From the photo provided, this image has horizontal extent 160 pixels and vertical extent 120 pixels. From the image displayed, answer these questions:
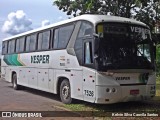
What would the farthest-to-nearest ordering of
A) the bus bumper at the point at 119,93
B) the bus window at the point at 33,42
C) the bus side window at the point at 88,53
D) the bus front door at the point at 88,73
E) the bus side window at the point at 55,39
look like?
the bus window at the point at 33,42, the bus side window at the point at 55,39, the bus side window at the point at 88,53, the bus front door at the point at 88,73, the bus bumper at the point at 119,93

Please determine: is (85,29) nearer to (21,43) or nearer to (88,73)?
(88,73)

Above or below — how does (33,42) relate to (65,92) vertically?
above

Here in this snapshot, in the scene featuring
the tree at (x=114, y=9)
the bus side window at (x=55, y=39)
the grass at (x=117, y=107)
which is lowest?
the grass at (x=117, y=107)

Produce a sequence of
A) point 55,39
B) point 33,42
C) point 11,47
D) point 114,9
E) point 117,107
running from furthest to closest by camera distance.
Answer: point 114,9, point 11,47, point 33,42, point 55,39, point 117,107

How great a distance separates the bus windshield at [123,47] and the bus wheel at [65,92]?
101 inches

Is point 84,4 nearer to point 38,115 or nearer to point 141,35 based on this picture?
point 141,35

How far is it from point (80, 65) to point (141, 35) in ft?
7.86

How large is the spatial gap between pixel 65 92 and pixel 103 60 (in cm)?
288

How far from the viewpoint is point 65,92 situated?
13.0m

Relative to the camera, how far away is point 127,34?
1146cm

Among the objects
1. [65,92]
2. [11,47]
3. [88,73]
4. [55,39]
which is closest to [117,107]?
[88,73]

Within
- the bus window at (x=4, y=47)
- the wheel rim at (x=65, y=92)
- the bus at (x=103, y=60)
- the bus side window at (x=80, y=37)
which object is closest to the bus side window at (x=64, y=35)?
the bus at (x=103, y=60)

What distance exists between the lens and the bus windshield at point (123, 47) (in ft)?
35.6

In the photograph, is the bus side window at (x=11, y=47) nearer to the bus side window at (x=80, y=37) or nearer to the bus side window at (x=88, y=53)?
the bus side window at (x=80, y=37)
